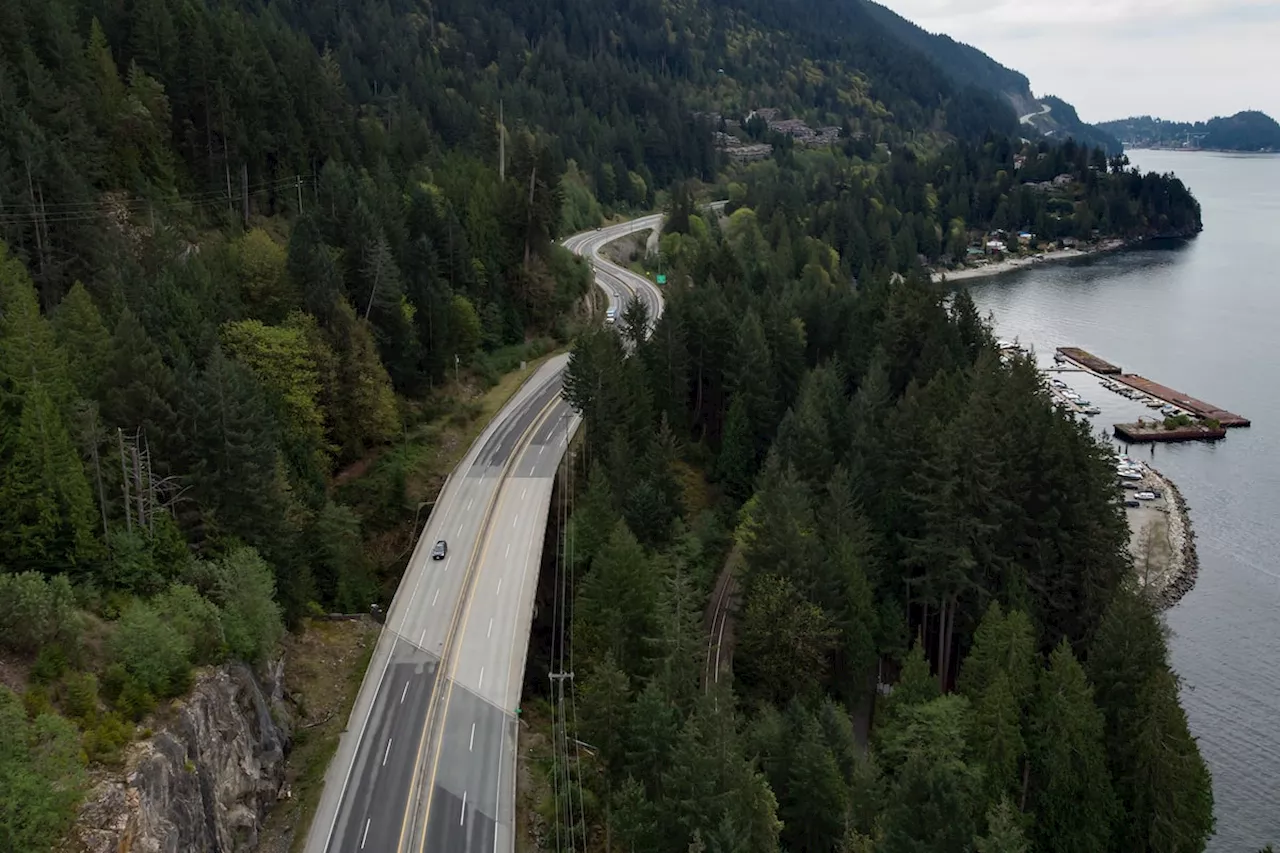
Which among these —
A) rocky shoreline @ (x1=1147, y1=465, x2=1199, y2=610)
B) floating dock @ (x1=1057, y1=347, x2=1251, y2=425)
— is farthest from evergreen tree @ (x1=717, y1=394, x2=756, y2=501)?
floating dock @ (x1=1057, y1=347, x2=1251, y2=425)

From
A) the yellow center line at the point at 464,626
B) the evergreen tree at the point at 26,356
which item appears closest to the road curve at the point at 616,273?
the yellow center line at the point at 464,626

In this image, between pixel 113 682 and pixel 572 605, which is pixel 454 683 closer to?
pixel 572 605

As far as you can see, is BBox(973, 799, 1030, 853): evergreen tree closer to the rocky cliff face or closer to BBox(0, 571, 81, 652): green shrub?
the rocky cliff face

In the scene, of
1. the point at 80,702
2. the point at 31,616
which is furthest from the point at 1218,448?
the point at 31,616

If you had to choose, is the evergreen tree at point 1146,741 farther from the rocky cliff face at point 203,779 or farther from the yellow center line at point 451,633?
the rocky cliff face at point 203,779

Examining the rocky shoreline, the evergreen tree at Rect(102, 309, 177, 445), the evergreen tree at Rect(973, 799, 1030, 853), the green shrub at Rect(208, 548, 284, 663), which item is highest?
the evergreen tree at Rect(102, 309, 177, 445)

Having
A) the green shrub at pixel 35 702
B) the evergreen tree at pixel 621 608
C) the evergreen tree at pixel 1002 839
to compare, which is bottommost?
the evergreen tree at pixel 1002 839
